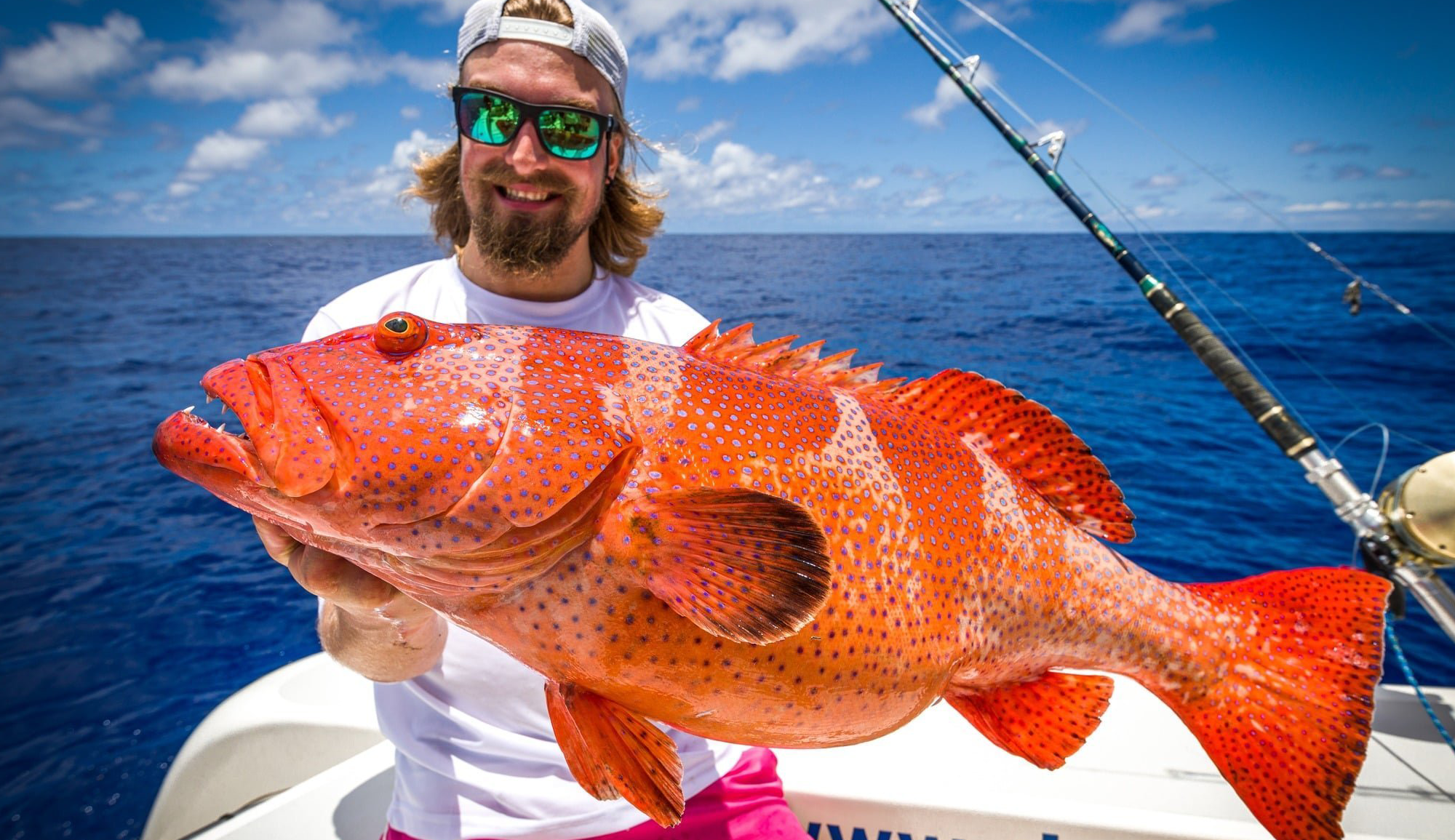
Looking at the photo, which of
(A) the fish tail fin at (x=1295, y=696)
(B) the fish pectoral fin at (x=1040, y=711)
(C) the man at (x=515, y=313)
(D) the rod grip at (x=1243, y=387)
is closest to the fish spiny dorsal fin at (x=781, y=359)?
(B) the fish pectoral fin at (x=1040, y=711)

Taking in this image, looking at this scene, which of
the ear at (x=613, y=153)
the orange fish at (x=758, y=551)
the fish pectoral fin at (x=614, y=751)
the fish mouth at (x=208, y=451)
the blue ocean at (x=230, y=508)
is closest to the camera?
the fish mouth at (x=208, y=451)

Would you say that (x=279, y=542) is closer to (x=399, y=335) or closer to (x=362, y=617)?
(x=362, y=617)

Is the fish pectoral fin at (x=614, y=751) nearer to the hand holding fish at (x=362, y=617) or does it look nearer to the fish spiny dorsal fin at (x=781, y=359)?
the hand holding fish at (x=362, y=617)

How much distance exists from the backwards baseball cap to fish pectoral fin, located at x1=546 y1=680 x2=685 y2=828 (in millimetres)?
2288

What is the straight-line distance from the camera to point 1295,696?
77.0 inches

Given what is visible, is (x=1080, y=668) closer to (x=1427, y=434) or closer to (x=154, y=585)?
(x=154, y=585)

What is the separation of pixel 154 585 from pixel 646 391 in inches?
400

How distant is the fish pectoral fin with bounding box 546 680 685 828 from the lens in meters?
1.46

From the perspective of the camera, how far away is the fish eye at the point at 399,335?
146 centimetres

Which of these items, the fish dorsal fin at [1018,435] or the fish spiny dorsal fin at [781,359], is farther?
the fish dorsal fin at [1018,435]

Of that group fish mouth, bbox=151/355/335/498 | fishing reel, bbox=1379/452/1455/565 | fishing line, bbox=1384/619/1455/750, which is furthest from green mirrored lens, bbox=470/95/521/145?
fishing reel, bbox=1379/452/1455/565

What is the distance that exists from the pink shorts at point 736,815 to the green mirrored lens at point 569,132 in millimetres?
2328

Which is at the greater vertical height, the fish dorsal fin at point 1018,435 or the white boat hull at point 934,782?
the fish dorsal fin at point 1018,435

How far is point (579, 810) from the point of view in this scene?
7.23 ft
